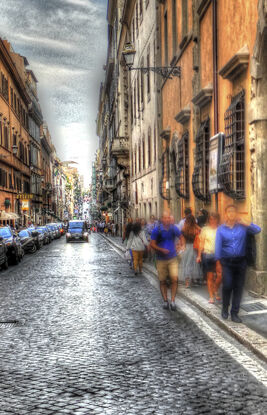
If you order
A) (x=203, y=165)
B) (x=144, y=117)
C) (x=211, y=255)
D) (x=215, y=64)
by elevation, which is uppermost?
(x=144, y=117)

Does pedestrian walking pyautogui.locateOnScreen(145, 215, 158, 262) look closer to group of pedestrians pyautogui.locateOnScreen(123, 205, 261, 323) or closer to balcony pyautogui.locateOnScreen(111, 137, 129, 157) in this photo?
group of pedestrians pyautogui.locateOnScreen(123, 205, 261, 323)

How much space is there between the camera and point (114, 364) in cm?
673

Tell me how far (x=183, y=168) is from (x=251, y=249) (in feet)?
42.0

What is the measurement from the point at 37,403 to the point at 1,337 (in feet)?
10.9

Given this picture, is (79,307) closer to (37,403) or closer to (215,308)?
(215,308)

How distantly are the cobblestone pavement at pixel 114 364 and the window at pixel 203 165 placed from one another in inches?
244

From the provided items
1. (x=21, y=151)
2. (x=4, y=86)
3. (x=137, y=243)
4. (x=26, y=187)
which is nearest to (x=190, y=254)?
(x=137, y=243)

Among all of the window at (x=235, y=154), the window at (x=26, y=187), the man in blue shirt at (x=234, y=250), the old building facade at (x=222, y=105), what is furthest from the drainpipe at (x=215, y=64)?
the window at (x=26, y=187)

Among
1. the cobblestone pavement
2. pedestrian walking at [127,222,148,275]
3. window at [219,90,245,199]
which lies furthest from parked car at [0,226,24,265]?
window at [219,90,245,199]

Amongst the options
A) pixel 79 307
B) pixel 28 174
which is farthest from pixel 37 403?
pixel 28 174

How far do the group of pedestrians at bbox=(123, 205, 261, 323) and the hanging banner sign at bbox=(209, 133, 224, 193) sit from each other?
2.96 ft

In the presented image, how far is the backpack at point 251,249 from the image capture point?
8.77 metres

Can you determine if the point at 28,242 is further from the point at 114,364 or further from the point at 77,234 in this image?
the point at 114,364

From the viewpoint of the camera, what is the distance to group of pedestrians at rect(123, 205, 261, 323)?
8.83m
